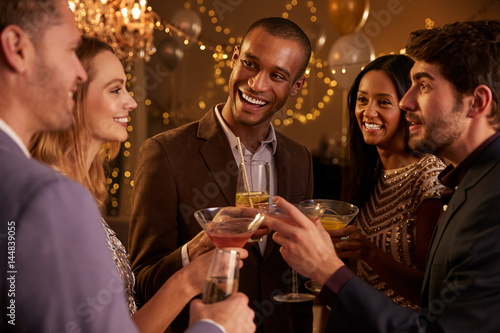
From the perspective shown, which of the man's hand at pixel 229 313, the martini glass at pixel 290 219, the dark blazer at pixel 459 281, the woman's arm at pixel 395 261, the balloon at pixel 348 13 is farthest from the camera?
the balloon at pixel 348 13

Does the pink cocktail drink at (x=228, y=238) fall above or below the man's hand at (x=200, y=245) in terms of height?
above

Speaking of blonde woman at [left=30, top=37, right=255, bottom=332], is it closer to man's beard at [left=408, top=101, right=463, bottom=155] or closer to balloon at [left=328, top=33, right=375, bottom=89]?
man's beard at [left=408, top=101, right=463, bottom=155]

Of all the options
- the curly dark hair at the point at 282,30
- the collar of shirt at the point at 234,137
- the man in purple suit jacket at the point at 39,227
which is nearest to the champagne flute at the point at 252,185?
the collar of shirt at the point at 234,137

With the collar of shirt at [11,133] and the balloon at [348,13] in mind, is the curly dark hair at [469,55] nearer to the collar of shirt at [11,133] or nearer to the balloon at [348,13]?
the collar of shirt at [11,133]

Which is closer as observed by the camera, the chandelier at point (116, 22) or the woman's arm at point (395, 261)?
the woman's arm at point (395, 261)

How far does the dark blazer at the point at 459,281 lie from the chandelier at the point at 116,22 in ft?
13.3

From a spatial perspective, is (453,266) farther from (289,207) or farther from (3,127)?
(3,127)

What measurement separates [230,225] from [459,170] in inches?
31.7

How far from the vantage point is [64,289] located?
77 centimetres

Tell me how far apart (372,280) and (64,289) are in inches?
70.0

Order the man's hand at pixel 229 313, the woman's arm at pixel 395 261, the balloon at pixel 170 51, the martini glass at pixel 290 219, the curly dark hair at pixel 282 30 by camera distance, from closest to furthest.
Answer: the man's hand at pixel 229 313 < the martini glass at pixel 290 219 < the woman's arm at pixel 395 261 < the curly dark hair at pixel 282 30 < the balloon at pixel 170 51

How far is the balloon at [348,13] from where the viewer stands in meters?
4.61

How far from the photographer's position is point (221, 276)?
1087mm

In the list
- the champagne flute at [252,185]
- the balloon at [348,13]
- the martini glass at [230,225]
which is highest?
the balloon at [348,13]
